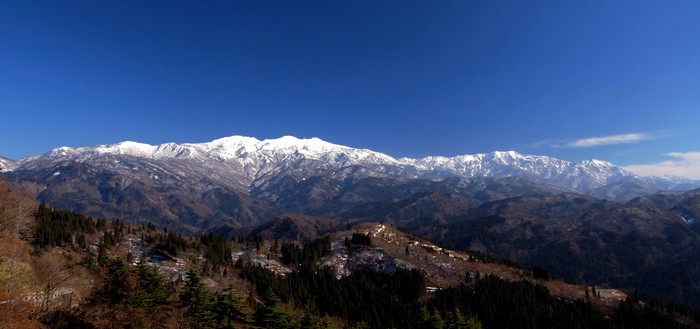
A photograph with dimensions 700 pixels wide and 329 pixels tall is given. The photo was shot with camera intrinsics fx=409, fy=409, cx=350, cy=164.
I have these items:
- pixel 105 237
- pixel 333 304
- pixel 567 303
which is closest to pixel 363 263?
pixel 333 304

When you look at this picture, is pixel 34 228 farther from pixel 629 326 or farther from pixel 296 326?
pixel 629 326

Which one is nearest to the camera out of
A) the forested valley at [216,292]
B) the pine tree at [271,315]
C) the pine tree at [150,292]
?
the forested valley at [216,292]

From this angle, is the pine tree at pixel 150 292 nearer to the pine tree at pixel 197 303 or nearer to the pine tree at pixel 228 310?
the pine tree at pixel 197 303

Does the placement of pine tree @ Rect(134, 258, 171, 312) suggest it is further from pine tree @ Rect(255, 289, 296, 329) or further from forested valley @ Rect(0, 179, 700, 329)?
pine tree @ Rect(255, 289, 296, 329)

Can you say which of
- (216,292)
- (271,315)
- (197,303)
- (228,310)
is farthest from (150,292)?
(216,292)

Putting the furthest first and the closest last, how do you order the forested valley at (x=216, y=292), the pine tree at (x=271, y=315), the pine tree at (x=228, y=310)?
the pine tree at (x=228, y=310) → the pine tree at (x=271, y=315) → the forested valley at (x=216, y=292)

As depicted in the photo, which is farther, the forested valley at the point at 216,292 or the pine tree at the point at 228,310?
the pine tree at the point at 228,310

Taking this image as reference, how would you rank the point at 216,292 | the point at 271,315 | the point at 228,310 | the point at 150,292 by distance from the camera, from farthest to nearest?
the point at 216,292, the point at 228,310, the point at 150,292, the point at 271,315

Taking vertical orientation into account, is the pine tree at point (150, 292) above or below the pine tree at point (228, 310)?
above

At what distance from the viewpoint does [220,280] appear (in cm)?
14225

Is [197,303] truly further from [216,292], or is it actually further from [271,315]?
[216,292]

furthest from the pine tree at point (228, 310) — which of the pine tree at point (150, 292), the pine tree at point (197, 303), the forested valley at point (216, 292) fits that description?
the pine tree at point (150, 292)

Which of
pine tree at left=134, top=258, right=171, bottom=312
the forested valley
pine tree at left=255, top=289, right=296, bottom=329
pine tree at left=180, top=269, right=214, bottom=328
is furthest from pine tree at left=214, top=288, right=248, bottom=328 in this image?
pine tree at left=134, top=258, right=171, bottom=312

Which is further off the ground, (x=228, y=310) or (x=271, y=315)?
(x=228, y=310)
